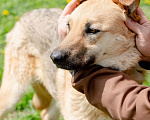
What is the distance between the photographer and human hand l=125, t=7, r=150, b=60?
266cm

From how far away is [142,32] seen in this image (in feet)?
8.83

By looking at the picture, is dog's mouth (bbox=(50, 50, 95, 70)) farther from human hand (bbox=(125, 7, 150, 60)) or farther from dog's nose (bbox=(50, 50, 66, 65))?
human hand (bbox=(125, 7, 150, 60))

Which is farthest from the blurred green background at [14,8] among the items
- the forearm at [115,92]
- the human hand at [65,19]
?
the forearm at [115,92]

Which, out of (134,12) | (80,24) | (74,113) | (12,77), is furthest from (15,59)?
(134,12)

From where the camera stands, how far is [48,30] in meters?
4.37

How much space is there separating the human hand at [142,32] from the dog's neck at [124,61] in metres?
0.08

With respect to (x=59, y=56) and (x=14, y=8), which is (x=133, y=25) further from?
(x=14, y=8)

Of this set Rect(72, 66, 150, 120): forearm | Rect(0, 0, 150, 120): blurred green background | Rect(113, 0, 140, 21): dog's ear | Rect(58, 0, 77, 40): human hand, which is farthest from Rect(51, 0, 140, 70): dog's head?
Rect(0, 0, 150, 120): blurred green background

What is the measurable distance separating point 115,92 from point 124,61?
625 millimetres

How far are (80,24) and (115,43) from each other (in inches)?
15.6

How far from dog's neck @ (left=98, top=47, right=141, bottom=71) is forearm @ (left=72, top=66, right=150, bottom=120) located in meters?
0.13

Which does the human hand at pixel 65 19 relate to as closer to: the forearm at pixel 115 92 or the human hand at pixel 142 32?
the forearm at pixel 115 92

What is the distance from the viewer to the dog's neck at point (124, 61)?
2889 mm

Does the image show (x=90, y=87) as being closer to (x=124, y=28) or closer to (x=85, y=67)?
(x=85, y=67)
